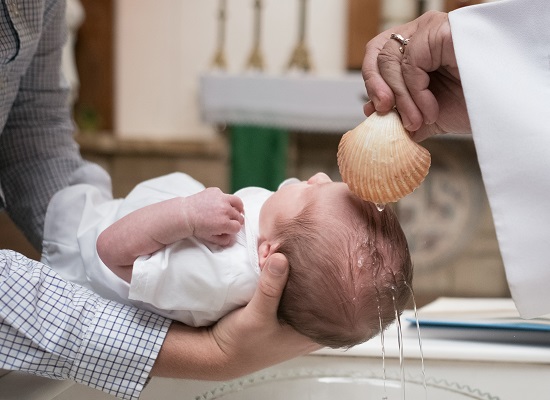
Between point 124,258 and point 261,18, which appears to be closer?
point 124,258

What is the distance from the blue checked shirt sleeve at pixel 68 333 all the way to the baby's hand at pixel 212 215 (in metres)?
0.13

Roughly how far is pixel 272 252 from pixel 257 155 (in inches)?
85.4

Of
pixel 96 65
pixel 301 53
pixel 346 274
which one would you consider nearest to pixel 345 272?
pixel 346 274

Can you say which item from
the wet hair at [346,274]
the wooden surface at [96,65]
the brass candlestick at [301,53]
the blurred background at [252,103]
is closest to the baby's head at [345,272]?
the wet hair at [346,274]

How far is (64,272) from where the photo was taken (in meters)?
1.13

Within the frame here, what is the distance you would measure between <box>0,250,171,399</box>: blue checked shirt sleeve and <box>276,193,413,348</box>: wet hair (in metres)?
0.18

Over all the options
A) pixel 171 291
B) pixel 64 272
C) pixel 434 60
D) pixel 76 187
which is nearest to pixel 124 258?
pixel 171 291

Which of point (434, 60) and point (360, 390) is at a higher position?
point (434, 60)

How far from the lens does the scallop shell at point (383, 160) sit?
0.83 meters

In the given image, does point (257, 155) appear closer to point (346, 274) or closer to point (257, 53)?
point (257, 53)

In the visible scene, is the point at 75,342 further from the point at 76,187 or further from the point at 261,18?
the point at 261,18

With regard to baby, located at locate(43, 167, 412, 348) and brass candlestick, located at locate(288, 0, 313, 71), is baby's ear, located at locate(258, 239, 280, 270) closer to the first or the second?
baby, located at locate(43, 167, 412, 348)

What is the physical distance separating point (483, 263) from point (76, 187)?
2528mm

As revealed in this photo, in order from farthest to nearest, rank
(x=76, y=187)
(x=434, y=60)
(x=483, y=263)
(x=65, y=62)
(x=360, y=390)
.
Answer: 1. (x=483, y=263)
2. (x=65, y=62)
3. (x=76, y=187)
4. (x=360, y=390)
5. (x=434, y=60)
